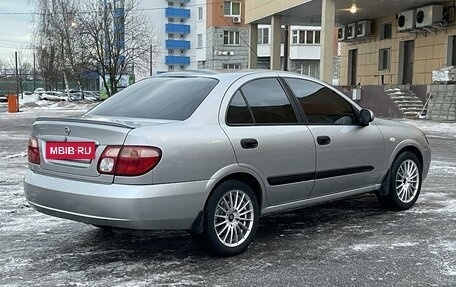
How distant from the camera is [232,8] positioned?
56.1 meters

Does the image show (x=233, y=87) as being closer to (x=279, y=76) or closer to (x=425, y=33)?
(x=279, y=76)

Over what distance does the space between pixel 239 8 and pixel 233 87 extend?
175ft

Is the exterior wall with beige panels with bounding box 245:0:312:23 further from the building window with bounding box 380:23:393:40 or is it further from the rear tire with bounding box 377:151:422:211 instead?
the rear tire with bounding box 377:151:422:211

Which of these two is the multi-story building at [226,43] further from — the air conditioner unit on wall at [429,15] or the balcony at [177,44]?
the air conditioner unit on wall at [429,15]

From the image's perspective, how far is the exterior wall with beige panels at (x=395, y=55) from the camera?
23898 millimetres

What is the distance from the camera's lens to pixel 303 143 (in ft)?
16.7

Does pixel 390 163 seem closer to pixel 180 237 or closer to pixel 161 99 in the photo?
pixel 180 237

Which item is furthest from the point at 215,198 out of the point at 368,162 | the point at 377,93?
the point at 377,93

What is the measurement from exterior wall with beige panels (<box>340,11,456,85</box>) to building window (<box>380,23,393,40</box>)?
0.64 ft

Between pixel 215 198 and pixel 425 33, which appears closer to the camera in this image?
pixel 215 198

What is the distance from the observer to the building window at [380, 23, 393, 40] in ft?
90.9

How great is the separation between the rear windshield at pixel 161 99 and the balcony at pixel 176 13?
6361 centimetres

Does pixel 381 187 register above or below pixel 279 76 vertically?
below

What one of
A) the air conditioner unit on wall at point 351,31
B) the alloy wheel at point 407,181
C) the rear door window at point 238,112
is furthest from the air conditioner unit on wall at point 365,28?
the rear door window at point 238,112
